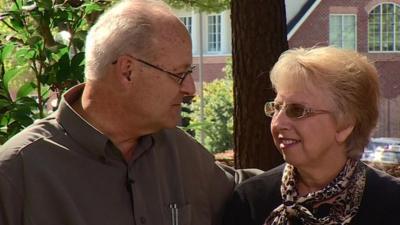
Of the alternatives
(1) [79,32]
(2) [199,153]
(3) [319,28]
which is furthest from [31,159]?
(3) [319,28]

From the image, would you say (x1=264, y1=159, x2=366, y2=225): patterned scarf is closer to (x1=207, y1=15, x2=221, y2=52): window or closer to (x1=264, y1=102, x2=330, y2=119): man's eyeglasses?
(x1=264, y1=102, x2=330, y2=119): man's eyeglasses

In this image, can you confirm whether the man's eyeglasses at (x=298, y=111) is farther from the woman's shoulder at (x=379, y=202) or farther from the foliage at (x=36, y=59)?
the foliage at (x=36, y=59)

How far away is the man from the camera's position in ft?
8.87

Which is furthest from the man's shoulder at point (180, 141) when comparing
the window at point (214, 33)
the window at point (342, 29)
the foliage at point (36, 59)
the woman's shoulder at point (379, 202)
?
the window at point (214, 33)

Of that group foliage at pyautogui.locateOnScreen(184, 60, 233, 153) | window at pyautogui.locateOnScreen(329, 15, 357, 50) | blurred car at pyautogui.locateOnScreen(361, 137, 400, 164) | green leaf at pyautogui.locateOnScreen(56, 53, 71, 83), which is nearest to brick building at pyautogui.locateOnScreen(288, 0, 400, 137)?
window at pyautogui.locateOnScreen(329, 15, 357, 50)

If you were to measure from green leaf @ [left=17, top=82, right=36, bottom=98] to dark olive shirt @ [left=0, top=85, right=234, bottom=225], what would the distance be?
5.14 ft

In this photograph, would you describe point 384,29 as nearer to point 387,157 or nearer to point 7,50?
point 387,157

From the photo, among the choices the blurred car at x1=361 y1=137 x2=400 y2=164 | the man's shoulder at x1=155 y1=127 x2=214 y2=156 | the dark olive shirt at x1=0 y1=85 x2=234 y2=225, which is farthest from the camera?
the blurred car at x1=361 y1=137 x2=400 y2=164

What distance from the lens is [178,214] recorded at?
300 cm

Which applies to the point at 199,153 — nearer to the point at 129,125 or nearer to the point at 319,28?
the point at 129,125

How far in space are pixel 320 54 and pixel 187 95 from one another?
1.78ft

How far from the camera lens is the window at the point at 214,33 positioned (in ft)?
118

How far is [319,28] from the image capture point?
3350 cm

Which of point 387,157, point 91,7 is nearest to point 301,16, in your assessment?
point 387,157
